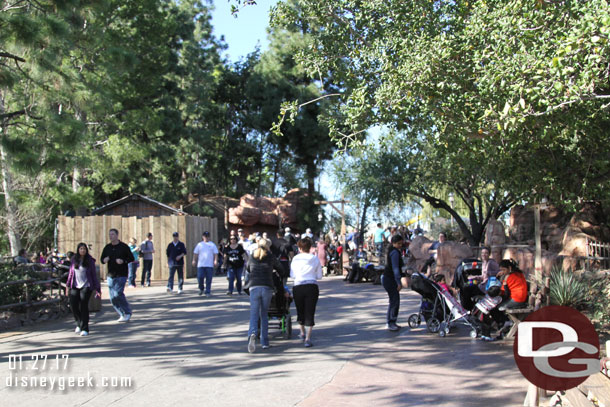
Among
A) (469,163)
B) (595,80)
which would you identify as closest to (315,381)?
(595,80)

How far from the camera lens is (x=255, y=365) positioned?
7871mm

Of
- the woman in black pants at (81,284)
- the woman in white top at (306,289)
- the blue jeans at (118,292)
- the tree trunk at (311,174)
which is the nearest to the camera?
the woman in white top at (306,289)

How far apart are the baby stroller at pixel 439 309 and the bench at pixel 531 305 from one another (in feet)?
2.18

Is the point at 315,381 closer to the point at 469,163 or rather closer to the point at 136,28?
the point at 469,163

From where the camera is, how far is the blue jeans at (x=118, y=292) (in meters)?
11.2

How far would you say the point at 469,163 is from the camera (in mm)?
12781

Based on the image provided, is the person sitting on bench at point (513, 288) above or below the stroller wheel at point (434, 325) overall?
above

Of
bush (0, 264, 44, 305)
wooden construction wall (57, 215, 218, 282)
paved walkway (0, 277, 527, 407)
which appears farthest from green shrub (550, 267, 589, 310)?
wooden construction wall (57, 215, 218, 282)

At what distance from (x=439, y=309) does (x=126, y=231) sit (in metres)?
14.1

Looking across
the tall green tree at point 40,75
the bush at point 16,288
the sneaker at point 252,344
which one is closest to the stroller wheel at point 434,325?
the sneaker at point 252,344

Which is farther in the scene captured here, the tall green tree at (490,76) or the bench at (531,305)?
the bench at (531,305)

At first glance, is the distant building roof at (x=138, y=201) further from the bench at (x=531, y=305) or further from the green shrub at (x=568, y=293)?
the green shrub at (x=568, y=293)

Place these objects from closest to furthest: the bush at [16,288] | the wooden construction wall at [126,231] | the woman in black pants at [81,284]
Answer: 1. the woman in black pants at [81,284]
2. the bush at [16,288]
3. the wooden construction wall at [126,231]

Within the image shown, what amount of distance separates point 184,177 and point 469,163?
102 ft
